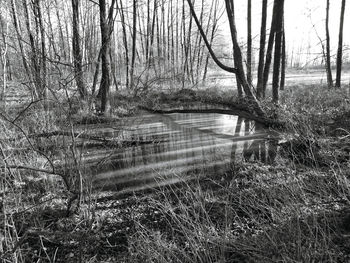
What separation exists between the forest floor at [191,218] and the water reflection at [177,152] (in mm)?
604

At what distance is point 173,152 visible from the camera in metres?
7.03

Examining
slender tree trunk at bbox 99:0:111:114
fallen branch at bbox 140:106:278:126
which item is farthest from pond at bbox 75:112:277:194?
slender tree trunk at bbox 99:0:111:114

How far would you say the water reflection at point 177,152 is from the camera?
18.1 ft

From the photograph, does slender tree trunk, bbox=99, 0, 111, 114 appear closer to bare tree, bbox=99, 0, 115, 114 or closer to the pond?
bare tree, bbox=99, 0, 115, 114

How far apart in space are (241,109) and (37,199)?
32.1 feet

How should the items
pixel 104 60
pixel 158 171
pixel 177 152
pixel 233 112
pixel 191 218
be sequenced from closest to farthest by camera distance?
pixel 191 218
pixel 158 171
pixel 177 152
pixel 104 60
pixel 233 112

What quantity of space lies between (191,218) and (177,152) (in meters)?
3.48

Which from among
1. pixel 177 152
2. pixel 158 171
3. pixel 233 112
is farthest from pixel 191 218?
pixel 233 112

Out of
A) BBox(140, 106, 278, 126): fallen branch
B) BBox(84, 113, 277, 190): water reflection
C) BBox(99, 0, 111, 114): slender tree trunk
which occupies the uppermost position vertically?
BBox(99, 0, 111, 114): slender tree trunk

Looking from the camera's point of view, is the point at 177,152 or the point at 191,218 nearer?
the point at 191,218

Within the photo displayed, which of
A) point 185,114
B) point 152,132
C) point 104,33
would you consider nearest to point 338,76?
point 185,114

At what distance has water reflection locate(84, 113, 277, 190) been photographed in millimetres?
5508

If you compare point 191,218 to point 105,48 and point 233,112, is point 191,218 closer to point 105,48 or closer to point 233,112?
point 105,48

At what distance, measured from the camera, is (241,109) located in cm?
1200
